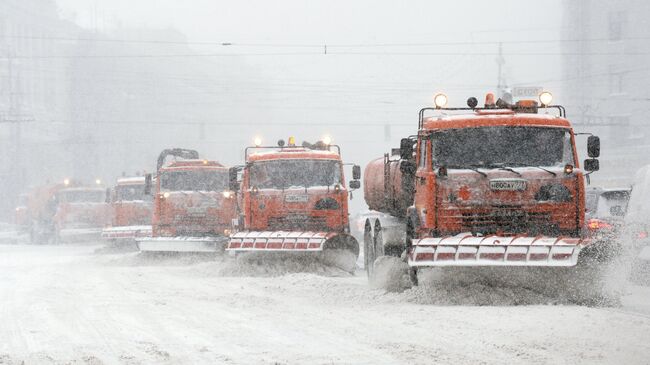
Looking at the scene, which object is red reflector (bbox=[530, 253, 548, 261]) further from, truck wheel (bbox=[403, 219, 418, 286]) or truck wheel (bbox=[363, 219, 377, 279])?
truck wheel (bbox=[363, 219, 377, 279])

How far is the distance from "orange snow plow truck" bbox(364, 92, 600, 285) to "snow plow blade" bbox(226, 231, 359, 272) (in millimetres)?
4735

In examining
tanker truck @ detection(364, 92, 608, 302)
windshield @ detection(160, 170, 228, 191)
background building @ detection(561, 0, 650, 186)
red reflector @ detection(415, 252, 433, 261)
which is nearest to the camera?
tanker truck @ detection(364, 92, 608, 302)

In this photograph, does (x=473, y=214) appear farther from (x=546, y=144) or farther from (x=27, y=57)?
(x=27, y=57)

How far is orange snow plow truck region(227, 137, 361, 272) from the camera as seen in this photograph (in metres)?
19.7

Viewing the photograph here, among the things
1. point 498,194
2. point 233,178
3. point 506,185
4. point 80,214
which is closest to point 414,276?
point 498,194

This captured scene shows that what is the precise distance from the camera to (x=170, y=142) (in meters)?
93.1

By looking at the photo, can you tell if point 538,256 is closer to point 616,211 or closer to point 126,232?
point 616,211

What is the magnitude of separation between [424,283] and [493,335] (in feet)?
12.8

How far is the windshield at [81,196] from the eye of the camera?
138ft

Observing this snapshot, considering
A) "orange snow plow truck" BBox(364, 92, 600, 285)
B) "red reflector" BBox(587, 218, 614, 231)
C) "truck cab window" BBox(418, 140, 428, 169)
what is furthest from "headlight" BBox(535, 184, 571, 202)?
"truck cab window" BBox(418, 140, 428, 169)

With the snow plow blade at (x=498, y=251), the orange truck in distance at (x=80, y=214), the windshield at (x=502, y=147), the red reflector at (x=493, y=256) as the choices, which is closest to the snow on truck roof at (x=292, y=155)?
the windshield at (x=502, y=147)

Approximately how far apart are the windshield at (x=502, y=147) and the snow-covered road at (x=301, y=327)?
5.45ft

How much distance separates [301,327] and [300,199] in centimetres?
976

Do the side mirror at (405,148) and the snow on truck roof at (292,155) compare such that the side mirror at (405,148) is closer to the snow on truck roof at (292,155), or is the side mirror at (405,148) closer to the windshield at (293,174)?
the windshield at (293,174)
